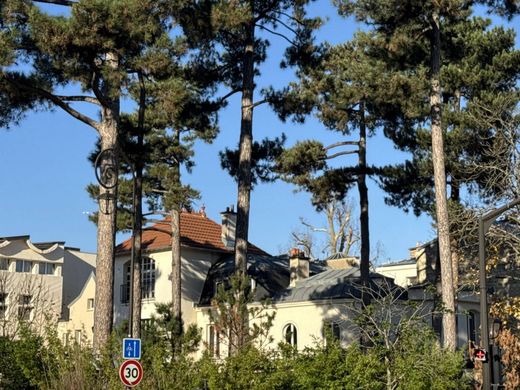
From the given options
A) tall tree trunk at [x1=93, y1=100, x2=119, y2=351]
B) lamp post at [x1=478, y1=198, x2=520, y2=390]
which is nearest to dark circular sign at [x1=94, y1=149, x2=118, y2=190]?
tall tree trunk at [x1=93, y1=100, x2=119, y2=351]

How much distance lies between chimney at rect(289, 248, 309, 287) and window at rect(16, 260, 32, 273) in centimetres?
2340

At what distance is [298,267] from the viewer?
4125 centimetres

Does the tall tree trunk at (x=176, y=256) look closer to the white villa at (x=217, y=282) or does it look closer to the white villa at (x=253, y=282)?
the white villa at (x=253, y=282)

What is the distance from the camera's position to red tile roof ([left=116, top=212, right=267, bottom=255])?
44.1 meters

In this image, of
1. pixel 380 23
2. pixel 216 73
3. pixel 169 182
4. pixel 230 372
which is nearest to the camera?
pixel 230 372

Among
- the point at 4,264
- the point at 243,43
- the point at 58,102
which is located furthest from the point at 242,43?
the point at 4,264

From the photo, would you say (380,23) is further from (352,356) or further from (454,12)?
(352,356)

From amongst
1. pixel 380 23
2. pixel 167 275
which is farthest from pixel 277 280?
pixel 380 23

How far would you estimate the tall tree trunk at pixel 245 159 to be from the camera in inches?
995

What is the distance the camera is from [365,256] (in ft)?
101

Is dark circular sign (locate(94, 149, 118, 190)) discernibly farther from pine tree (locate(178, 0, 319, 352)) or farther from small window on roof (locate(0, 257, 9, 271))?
small window on roof (locate(0, 257, 9, 271))

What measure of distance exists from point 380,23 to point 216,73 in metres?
5.71

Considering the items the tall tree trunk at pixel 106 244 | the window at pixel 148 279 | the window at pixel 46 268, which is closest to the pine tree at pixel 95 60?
the tall tree trunk at pixel 106 244

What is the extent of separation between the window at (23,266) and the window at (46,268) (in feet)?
2.45
